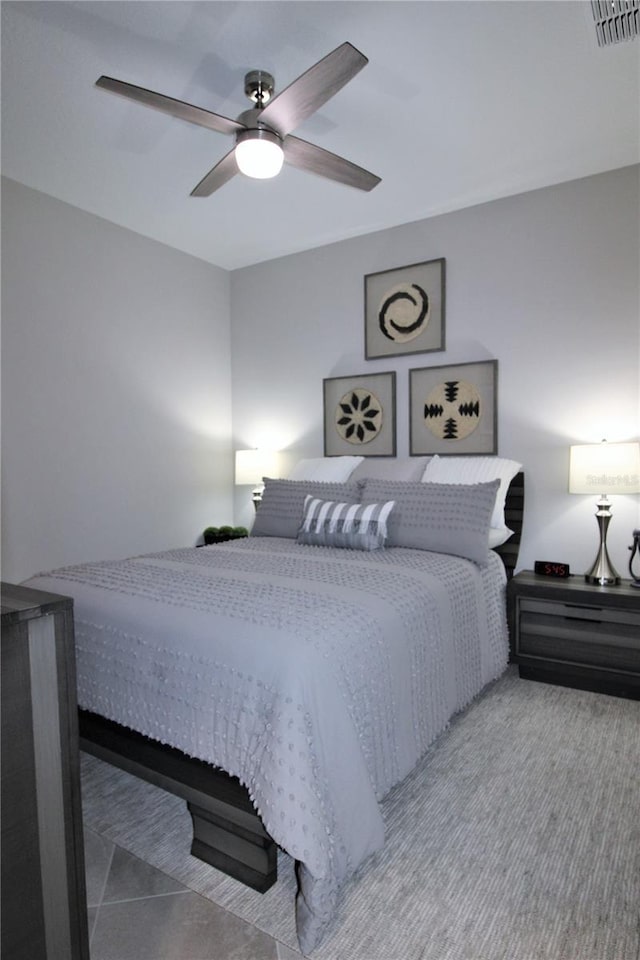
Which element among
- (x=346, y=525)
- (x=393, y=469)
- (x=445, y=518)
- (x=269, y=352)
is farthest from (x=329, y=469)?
(x=269, y=352)

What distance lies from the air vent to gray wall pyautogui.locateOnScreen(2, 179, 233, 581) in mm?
2951

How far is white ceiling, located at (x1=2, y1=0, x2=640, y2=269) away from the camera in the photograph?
1972 millimetres

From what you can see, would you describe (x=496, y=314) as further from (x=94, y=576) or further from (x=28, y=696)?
(x=28, y=696)

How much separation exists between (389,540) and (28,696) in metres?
2.01

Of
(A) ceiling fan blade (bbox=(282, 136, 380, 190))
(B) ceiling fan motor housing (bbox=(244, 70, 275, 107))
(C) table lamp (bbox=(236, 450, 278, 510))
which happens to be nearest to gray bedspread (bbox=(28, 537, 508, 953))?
(A) ceiling fan blade (bbox=(282, 136, 380, 190))

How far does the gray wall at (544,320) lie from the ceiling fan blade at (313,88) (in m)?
1.73

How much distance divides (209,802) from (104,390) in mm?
2861

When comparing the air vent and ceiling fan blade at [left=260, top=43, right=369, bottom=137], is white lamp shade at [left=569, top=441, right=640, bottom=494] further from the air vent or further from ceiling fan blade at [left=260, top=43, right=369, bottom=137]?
ceiling fan blade at [left=260, top=43, right=369, bottom=137]

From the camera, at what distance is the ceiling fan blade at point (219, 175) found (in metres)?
2.27

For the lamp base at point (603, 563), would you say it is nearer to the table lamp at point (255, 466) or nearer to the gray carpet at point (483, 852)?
the gray carpet at point (483, 852)

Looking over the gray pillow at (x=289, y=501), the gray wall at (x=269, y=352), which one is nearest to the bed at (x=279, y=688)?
the gray pillow at (x=289, y=501)

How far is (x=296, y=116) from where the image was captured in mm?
2008

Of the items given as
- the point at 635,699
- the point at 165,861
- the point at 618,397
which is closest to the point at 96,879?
the point at 165,861

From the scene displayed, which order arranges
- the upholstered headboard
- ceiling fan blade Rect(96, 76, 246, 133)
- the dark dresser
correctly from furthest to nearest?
the upholstered headboard
ceiling fan blade Rect(96, 76, 246, 133)
the dark dresser
